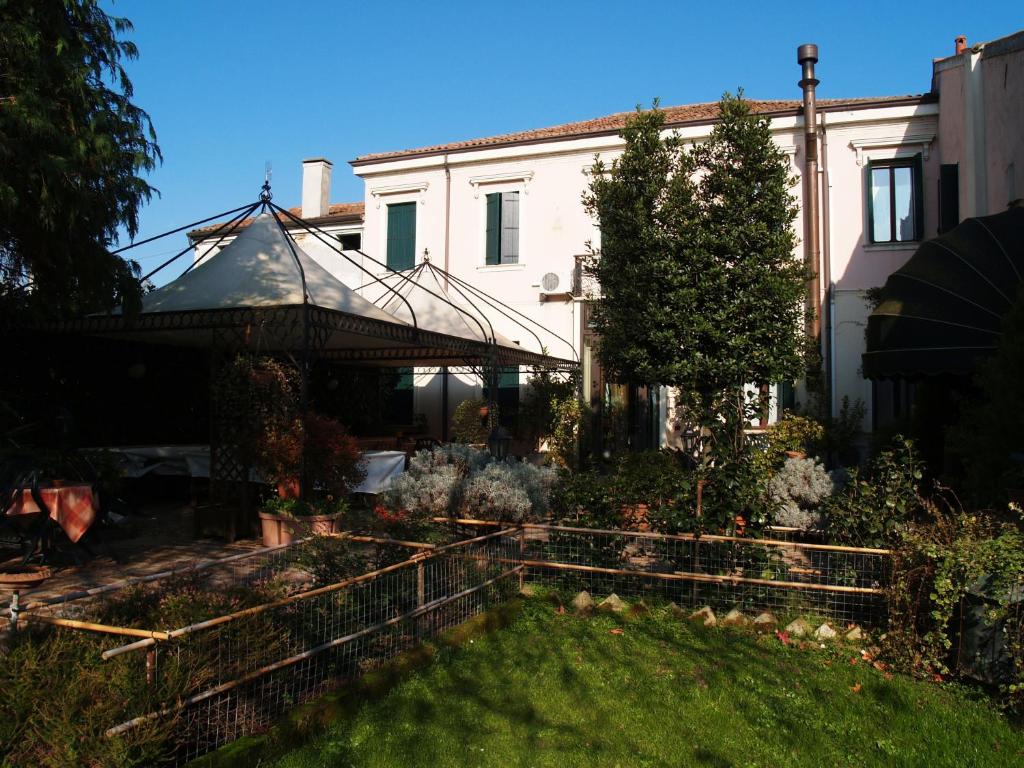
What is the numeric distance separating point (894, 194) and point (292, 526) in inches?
529

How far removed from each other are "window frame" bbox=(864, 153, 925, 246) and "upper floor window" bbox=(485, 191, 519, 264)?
7.44 meters

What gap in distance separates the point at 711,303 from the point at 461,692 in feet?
26.3

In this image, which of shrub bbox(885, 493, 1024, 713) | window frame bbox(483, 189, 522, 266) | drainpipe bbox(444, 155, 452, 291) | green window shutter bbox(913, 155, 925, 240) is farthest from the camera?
drainpipe bbox(444, 155, 452, 291)

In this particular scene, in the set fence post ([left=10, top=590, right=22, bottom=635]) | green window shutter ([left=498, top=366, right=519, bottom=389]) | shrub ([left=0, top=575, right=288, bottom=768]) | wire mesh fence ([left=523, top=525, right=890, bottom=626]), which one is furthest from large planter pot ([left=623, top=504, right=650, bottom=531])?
green window shutter ([left=498, top=366, right=519, bottom=389])

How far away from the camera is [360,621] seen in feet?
15.7

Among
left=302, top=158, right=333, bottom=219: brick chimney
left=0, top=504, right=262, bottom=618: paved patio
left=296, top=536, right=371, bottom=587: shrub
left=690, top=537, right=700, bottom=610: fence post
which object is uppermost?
left=302, top=158, right=333, bottom=219: brick chimney

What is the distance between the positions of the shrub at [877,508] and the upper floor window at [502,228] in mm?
12778

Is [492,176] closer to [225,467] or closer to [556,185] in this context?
[556,185]

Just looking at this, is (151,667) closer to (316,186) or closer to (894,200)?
(894,200)

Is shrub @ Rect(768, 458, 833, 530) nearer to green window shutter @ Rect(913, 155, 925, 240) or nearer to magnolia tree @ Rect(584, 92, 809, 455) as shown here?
magnolia tree @ Rect(584, 92, 809, 455)

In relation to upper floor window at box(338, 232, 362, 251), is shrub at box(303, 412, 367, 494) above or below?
below

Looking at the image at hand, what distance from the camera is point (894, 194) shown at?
1573 centimetres

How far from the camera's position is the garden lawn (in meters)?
3.84

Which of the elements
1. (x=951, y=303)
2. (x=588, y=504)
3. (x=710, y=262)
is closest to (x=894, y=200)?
(x=710, y=262)
